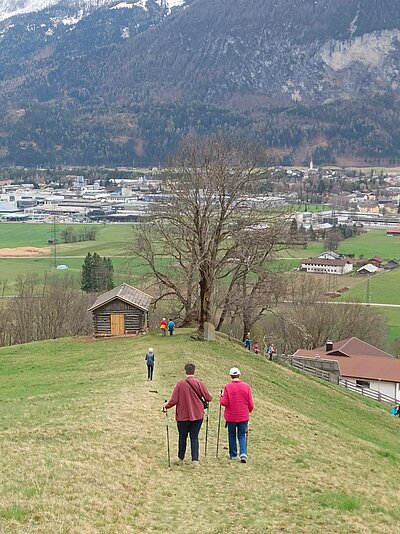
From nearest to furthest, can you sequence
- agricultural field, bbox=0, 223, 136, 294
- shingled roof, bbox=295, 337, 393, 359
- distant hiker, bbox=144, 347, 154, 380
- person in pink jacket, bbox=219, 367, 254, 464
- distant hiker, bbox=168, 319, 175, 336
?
person in pink jacket, bbox=219, 367, 254, 464
distant hiker, bbox=144, 347, 154, 380
distant hiker, bbox=168, 319, 175, 336
shingled roof, bbox=295, 337, 393, 359
agricultural field, bbox=0, 223, 136, 294

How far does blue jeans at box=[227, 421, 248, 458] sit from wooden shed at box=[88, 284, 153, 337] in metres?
20.8

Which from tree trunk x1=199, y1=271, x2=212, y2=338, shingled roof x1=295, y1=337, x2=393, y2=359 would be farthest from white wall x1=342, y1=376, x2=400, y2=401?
tree trunk x1=199, y1=271, x2=212, y2=338

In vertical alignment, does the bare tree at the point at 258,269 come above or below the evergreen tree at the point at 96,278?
above

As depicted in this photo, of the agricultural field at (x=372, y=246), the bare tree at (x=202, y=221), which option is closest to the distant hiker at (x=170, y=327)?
the bare tree at (x=202, y=221)

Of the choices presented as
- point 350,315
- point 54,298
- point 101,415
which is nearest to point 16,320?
point 54,298

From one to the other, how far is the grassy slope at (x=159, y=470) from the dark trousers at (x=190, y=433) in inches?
10.2

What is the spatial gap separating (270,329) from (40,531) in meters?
53.9

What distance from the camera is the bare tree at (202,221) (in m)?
33.2

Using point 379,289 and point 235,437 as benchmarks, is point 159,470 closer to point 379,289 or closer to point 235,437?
point 235,437

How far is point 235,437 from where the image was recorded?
1350 cm

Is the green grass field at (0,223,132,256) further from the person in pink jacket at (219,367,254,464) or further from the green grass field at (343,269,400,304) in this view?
the person in pink jacket at (219,367,254,464)

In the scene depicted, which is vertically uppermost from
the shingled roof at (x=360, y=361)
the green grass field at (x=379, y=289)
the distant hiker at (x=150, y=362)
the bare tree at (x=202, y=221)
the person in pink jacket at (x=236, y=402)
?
the bare tree at (x=202, y=221)

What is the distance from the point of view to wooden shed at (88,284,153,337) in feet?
113

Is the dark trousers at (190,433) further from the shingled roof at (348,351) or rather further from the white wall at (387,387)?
the shingled roof at (348,351)
